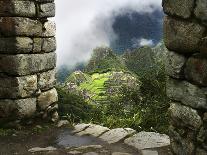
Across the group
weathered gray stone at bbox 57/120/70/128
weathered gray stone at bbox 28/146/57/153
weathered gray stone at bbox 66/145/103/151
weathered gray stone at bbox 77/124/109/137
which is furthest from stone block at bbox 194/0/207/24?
weathered gray stone at bbox 57/120/70/128

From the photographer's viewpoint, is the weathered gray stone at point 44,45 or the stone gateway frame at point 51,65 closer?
the stone gateway frame at point 51,65

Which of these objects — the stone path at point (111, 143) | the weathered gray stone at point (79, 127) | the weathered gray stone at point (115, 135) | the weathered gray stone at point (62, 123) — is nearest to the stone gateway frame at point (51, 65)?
the weathered gray stone at point (62, 123)

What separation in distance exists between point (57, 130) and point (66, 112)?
1.57 metres

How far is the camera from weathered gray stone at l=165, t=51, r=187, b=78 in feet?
14.0

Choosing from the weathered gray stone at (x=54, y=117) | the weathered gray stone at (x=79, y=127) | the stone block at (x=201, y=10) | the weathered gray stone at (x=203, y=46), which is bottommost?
the weathered gray stone at (x=79, y=127)

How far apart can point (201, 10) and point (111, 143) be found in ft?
9.91

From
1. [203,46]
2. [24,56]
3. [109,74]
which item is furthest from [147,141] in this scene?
[109,74]

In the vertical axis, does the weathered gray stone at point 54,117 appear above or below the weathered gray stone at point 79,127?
above

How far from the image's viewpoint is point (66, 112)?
8.85 m

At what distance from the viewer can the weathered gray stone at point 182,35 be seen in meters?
3.98


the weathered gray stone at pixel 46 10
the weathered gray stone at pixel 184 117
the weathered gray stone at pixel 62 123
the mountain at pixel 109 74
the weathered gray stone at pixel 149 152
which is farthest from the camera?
the mountain at pixel 109 74

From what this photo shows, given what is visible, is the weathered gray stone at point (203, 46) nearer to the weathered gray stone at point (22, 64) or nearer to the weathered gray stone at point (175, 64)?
the weathered gray stone at point (175, 64)

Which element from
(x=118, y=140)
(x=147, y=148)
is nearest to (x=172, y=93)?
(x=147, y=148)

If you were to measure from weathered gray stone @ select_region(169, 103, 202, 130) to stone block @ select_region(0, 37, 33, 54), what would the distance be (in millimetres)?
3222
